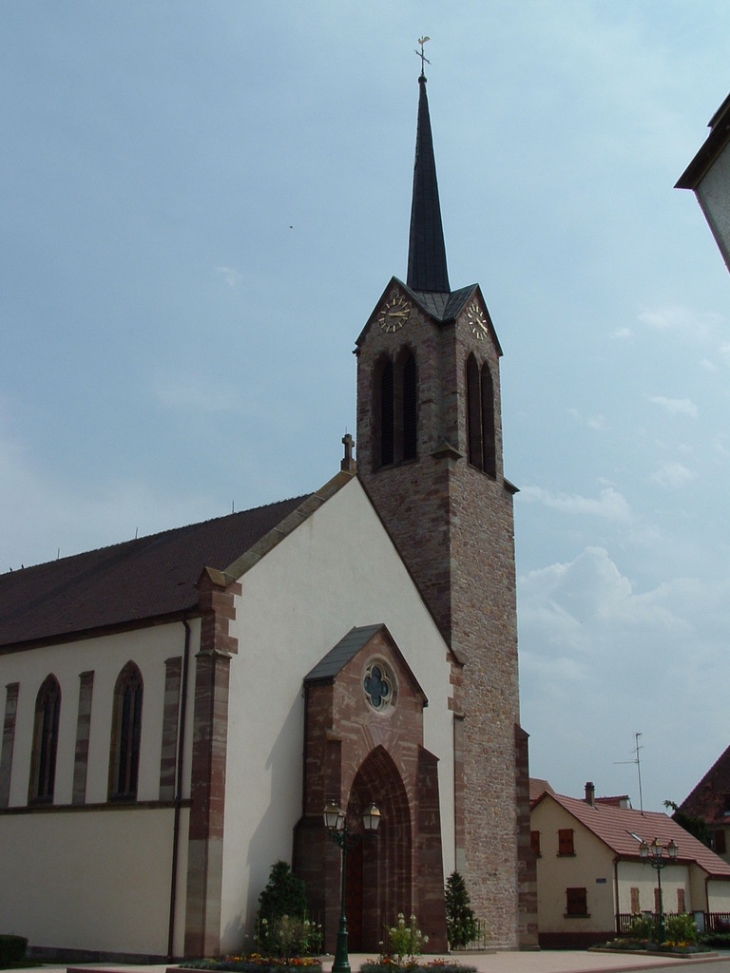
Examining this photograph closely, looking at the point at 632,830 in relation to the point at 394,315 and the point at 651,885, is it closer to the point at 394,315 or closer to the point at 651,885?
the point at 651,885

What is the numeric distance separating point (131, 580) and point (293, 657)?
6.10 m

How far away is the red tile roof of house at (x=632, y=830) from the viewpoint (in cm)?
4050

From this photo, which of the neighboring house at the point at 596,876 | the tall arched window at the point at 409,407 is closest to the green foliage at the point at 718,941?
the neighboring house at the point at 596,876

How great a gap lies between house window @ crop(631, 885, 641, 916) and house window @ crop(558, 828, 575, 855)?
103 inches

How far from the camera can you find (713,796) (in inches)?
2368

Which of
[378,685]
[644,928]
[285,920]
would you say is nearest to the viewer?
[285,920]

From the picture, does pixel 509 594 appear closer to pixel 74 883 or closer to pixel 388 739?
pixel 388 739

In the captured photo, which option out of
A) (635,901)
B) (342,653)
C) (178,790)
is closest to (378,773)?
(342,653)

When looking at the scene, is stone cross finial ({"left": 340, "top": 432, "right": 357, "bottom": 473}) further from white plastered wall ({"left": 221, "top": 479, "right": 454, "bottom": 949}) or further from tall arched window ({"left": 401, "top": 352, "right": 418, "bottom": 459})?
tall arched window ({"left": 401, "top": 352, "right": 418, "bottom": 459})

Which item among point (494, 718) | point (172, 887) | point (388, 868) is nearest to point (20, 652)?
point (172, 887)

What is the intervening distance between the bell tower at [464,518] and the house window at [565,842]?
9.89 metres

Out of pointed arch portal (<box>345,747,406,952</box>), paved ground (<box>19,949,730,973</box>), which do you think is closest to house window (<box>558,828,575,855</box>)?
paved ground (<box>19,949,730,973</box>)

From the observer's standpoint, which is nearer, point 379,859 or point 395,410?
point 379,859

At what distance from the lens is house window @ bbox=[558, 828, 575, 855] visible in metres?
40.6
